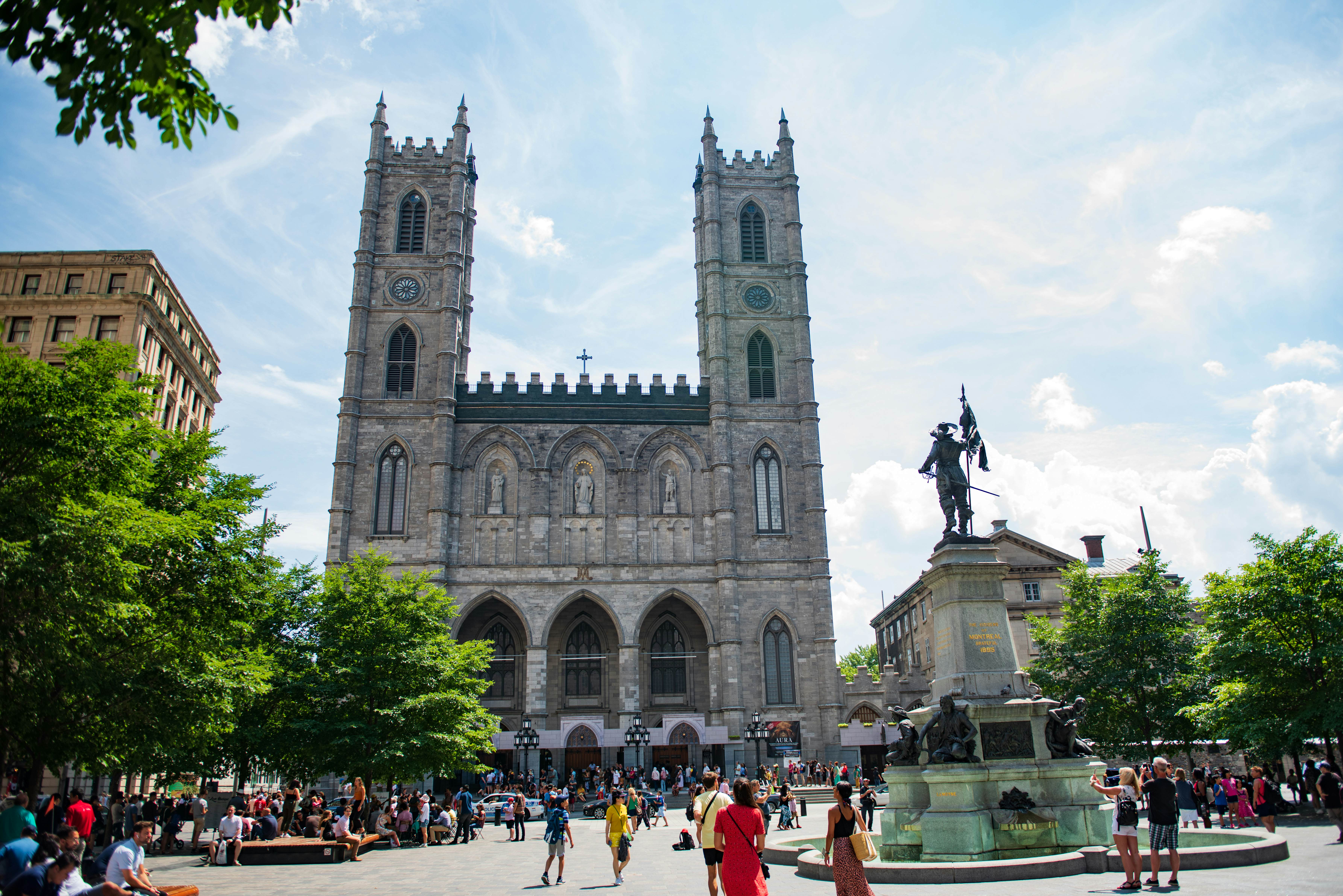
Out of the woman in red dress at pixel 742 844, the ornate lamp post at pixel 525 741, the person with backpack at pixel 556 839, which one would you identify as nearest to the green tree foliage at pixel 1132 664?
the ornate lamp post at pixel 525 741

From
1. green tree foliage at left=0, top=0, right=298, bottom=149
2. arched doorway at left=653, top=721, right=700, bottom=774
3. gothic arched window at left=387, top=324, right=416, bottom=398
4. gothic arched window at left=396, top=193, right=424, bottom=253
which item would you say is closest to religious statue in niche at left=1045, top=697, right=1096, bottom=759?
green tree foliage at left=0, top=0, right=298, bottom=149

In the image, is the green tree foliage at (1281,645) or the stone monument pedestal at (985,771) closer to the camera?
the stone monument pedestal at (985,771)

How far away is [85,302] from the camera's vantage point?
121 feet

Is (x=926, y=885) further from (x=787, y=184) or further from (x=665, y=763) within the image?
(x=787, y=184)

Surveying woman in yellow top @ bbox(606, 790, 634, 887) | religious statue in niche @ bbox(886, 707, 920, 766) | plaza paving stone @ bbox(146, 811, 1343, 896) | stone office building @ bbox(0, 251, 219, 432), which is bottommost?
plaza paving stone @ bbox(146, 811, 1343, 896)

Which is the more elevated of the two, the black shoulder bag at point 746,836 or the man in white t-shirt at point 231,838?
the black shoulder bag at point 746,836

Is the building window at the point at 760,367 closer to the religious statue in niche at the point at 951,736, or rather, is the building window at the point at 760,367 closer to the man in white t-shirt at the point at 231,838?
the man in white t-shirt at the point at 231,838

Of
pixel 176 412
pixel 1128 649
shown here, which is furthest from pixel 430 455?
pixel 1128 649

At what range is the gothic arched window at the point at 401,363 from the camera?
44656 mm

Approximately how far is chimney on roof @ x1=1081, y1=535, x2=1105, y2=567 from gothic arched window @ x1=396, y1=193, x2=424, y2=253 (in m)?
40.2

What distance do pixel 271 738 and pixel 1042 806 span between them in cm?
1992

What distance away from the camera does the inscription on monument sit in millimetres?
13031

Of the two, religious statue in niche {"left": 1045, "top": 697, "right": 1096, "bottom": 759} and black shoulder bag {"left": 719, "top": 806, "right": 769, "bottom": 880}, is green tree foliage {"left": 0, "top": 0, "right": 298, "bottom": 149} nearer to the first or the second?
black shoulder bag {"left": 719, "top": 806, "right": 769, "bottom": 880}

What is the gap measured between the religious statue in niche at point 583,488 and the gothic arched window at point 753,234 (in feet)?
47.9
